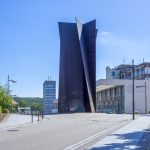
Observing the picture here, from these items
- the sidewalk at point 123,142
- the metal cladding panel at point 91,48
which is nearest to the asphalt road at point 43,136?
the sidewalk at point 123,142

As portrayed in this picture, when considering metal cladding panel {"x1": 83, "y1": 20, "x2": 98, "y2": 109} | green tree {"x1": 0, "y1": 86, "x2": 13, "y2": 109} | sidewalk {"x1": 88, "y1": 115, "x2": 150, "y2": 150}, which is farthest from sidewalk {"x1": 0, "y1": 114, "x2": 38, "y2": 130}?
metal cladding panel {"x1": 83, "y1": 20, "x2": 98, "y2": 109}

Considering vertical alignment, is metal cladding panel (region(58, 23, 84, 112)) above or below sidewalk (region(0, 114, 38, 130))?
above

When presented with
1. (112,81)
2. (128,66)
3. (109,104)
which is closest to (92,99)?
(112,81)

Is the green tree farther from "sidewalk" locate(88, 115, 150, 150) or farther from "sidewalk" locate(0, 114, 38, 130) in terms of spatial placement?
"sidewalk" locate(88, 115, 150, 150)

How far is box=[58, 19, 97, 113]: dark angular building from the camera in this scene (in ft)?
268

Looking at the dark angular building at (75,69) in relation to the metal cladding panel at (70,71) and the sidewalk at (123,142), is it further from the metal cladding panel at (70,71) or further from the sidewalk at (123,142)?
the sidewalk at (123,142)

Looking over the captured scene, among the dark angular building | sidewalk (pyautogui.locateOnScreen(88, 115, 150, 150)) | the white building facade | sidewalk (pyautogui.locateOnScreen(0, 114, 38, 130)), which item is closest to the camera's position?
sidewalk (pyautogui.locateOnScreen(88, 115, 150, 150))

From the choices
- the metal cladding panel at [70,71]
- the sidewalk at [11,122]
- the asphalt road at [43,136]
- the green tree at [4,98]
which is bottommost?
the sidewalk at [11,122]

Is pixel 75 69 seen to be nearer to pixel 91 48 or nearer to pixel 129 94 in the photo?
pixel 91 48

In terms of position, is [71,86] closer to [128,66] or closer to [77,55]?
[77,55]

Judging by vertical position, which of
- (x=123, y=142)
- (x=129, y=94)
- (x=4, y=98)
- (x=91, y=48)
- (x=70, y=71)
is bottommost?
(x=123, y=142)

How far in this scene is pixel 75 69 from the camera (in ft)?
269

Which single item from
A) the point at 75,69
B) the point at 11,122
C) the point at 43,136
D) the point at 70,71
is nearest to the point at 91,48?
the point at 75,69

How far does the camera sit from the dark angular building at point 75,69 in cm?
8175
